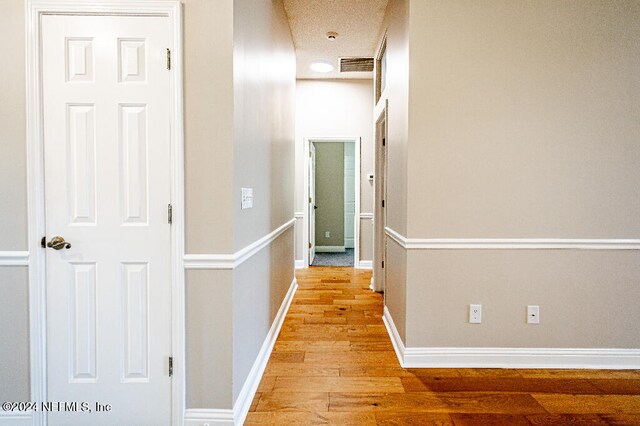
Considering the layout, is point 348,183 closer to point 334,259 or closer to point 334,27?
point 334,259

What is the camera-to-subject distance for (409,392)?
7.25 feet

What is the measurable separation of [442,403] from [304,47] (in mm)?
4002

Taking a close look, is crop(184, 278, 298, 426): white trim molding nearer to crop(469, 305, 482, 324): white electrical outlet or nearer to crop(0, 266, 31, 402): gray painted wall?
crop(0, 266, 31, 402): gray painted wall

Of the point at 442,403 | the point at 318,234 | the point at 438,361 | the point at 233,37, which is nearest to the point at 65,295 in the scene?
the point at 233,37

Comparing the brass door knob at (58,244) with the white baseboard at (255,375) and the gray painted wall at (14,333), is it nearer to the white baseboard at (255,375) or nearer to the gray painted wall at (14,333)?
the gray painted wall at (14,333)

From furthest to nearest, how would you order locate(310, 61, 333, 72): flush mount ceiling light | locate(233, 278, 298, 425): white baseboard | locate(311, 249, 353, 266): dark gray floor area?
locate(311, 249, 353, 266): dark gray floor area < locate(310, 61, 333, 72): flush mount ceiling light < locate(233, 278, 298, 425): white baseboard

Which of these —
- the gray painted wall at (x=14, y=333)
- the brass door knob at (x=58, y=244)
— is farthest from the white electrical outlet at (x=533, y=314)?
the gray painted wall at (x=14, y=333)

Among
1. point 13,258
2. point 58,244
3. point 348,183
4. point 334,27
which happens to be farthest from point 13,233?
point 348,183

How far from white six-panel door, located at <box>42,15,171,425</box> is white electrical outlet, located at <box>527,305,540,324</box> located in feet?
7.40

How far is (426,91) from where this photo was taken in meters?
2.48

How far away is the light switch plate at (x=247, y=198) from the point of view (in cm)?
201

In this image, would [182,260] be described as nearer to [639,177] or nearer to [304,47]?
[639,177]

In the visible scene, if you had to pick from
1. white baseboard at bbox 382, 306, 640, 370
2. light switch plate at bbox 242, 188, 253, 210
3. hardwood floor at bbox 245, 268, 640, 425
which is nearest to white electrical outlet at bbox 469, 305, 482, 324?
white baseboard at bbox 382, 306, 640, 370

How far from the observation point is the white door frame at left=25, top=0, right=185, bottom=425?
1.76 m
